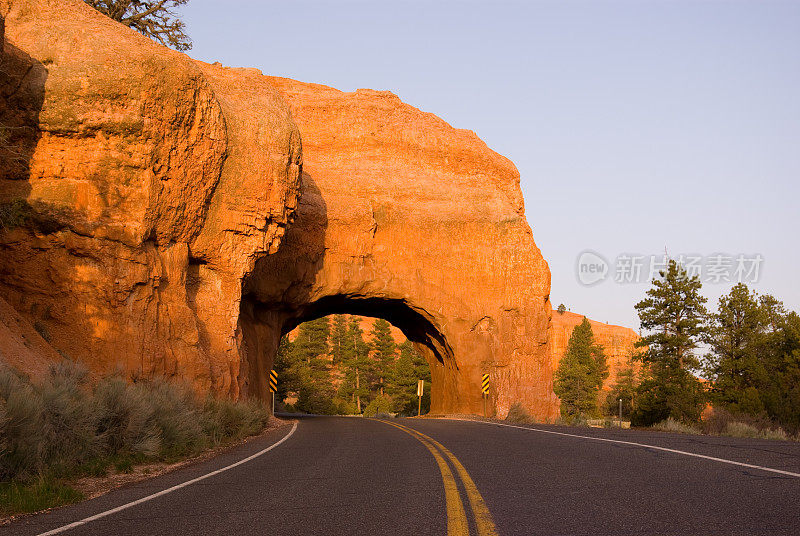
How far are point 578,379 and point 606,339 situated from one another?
2885 inches

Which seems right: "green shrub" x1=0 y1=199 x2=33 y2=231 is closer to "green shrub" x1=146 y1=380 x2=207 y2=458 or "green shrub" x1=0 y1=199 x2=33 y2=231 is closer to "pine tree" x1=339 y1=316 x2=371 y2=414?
"green shrub" x1=146 y1=380 x2=207 y2=458

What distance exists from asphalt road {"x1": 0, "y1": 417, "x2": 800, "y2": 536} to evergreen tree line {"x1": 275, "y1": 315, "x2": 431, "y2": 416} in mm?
57910

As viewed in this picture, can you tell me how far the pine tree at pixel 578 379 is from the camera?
76.9 meters

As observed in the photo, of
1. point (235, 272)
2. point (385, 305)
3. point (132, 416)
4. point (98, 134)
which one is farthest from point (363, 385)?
point (132, 416)

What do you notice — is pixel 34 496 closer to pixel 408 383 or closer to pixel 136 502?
pixel 136 502

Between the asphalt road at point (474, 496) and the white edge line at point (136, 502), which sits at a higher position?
the asphalt road at point (474, 496)

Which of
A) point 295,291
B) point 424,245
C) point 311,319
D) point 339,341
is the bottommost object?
point 339,341

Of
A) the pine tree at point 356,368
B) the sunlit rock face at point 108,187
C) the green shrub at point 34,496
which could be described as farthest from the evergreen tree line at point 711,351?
the pine tree at point 356,368

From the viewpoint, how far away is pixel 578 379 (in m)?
76.8

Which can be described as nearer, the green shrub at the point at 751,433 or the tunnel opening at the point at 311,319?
the green shrub at the point at 751,433

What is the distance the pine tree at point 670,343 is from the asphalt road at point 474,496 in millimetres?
31436

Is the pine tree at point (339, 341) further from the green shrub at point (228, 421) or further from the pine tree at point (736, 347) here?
the green shrub at point (228, 421)

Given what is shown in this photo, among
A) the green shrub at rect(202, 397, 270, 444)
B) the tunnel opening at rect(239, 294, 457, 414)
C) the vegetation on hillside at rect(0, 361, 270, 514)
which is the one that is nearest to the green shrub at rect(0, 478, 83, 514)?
the vegetation on hillside at rect(0, 361, 270, 514)

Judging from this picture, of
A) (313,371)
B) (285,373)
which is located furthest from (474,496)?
(313,371)
